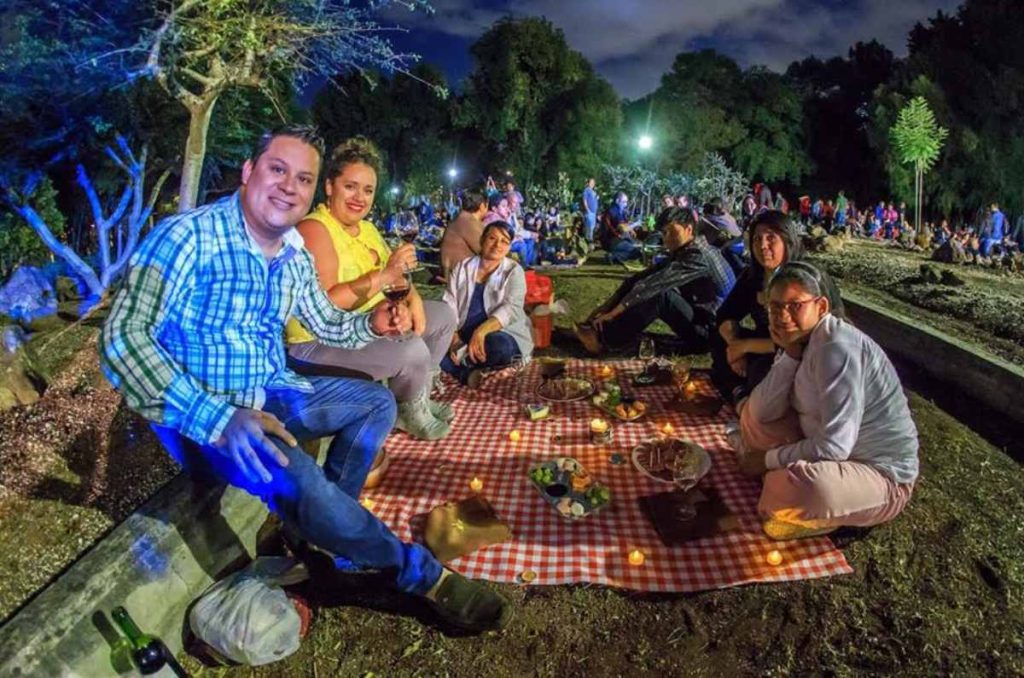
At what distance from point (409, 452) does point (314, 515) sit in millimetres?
1926

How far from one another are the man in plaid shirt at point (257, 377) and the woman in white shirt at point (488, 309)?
8.32 ft

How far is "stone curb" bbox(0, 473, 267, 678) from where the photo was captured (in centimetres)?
223

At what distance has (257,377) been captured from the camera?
2906mm

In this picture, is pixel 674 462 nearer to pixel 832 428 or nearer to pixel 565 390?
pixel 832 428

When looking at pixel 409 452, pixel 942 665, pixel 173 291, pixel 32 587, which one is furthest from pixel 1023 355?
pixel 32 587

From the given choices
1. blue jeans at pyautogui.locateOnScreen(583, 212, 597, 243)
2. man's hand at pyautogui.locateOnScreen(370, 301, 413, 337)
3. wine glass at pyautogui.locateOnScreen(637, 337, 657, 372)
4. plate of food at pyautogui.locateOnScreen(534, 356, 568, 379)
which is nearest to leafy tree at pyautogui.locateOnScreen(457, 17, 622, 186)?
blue jeans at pyautogui.locateOnScreen(583, 212, 597, 243)

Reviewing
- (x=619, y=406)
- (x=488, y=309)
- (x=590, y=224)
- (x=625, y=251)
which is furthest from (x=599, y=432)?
(x=590, y=224)

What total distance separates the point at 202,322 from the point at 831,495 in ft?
10.9

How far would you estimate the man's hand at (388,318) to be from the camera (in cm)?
367

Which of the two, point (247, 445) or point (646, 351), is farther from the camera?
point (646, 351)

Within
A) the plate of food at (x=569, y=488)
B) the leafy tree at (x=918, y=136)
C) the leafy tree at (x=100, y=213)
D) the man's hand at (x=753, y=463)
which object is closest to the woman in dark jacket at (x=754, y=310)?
the man's hand at (x=753, y=463)

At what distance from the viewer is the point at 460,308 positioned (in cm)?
601

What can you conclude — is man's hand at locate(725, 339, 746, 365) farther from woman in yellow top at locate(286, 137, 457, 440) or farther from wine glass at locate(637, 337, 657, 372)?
woman in yellow top at locate(286, 137, 457, 440)

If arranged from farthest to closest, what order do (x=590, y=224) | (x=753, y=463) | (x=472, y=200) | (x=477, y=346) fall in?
(x=590, y=224)
(x=472, y=200)
(x=477, y=346)
(x=753, y=463)
